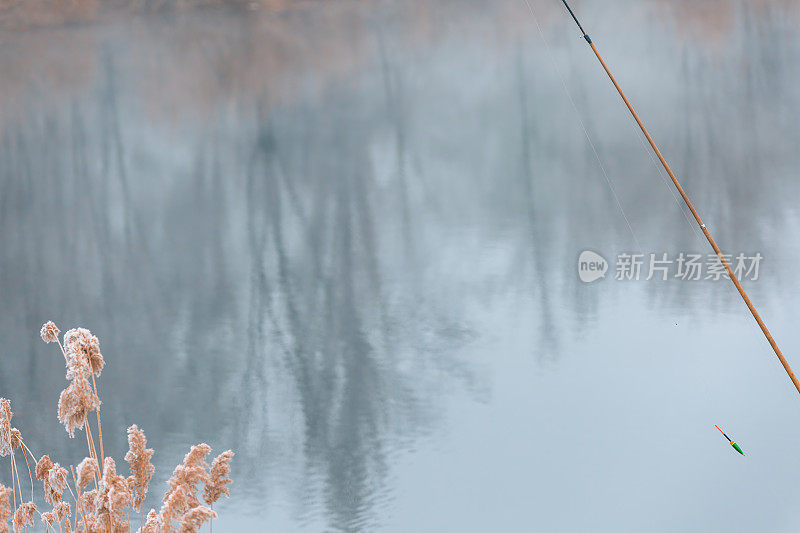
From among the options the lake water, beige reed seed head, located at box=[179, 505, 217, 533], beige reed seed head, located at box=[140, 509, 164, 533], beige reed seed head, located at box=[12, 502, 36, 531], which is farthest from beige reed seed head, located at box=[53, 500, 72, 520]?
the lake water

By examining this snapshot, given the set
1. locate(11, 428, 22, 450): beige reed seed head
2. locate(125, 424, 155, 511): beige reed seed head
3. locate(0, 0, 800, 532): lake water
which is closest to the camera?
locate(125, 424, 155, 511): beige reed seed head

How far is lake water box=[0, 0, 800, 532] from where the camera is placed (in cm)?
241

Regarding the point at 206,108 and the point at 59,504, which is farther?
the point at 206,108

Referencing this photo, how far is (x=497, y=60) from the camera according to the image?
2.56m

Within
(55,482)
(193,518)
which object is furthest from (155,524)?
(55,482)

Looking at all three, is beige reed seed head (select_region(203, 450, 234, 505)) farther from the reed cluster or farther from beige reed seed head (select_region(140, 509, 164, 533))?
beige reed seed head (select_region(140, 509, 164, 533))

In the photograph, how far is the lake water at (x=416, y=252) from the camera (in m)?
2.41

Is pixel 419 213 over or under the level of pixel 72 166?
under

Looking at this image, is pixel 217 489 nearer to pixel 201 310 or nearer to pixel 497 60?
pixel 201 310

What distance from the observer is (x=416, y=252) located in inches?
99.8

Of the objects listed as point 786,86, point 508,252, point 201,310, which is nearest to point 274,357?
point 201,310

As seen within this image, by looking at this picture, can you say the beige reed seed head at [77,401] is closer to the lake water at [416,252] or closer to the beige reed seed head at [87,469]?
the beige reed seed head at [87,469]

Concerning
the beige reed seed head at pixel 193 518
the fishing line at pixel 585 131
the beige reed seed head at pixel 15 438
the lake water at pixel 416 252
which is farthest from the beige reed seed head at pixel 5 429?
the fishing line at pixel 585 131

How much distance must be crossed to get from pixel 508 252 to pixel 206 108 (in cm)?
112
